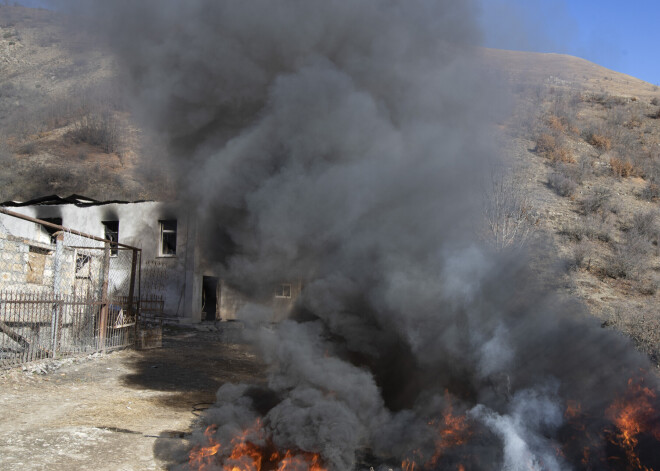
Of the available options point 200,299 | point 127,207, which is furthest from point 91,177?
point 200,299

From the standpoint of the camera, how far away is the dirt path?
6.38 meters

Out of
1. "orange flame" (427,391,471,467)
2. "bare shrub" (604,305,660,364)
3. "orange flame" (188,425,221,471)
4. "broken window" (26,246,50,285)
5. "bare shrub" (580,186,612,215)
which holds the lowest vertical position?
"orange flame" (188,425,221,471)

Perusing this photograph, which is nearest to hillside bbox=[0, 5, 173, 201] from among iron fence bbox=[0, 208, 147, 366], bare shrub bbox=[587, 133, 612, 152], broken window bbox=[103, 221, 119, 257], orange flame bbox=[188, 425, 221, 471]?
A: broken window bbox=[103, 221, 119, 257]

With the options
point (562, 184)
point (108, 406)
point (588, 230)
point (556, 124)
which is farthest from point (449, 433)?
point (556, 124)

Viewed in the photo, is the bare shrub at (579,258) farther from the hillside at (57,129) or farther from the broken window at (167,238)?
the hillside at (57,129)

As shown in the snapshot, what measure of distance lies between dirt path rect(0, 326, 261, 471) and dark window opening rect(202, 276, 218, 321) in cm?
575

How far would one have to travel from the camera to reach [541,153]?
26.8 metres

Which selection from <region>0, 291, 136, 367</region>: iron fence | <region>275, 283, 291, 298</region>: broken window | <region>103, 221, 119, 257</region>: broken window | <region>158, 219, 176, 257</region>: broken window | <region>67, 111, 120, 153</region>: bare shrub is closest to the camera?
<region>275, 283, 291, 298</region>: broken window

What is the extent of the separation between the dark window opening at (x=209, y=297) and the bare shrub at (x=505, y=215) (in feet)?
37.0

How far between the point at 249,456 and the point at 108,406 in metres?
4.10

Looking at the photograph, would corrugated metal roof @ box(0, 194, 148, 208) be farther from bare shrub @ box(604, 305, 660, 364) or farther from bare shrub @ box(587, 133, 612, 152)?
bare shrub @ box(587, 133, 612, 152)

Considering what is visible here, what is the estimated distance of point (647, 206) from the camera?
22953mm

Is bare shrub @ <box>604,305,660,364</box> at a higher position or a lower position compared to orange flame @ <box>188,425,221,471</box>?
Answer: higher

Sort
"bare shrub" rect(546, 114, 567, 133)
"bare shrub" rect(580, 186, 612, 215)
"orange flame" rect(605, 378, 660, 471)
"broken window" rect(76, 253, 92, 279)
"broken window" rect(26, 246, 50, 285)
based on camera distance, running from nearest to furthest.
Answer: "orange flame" rect(605, 378, 660, 471) < "broken window" rect(26, 246, 50, 285) < "broken window" rect(76, 253, 92, 279) < "bare shrub" rect(580, 186, 612, 215) < "bare shrub" rect(546, 114, 567, 133)
